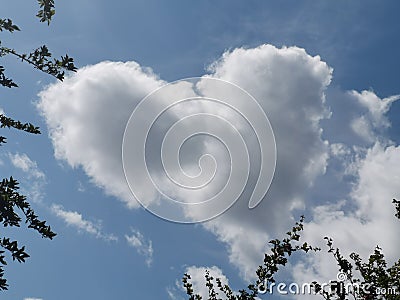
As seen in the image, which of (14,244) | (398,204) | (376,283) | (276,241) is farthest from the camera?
(398,204)

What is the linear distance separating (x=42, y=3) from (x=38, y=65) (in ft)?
5.96

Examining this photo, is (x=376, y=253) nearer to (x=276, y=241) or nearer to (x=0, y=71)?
(x=276, y=241)

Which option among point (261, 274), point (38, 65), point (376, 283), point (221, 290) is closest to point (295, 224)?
point (261, 274)

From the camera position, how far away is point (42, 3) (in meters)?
11.9

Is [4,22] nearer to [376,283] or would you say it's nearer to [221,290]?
[221,290]

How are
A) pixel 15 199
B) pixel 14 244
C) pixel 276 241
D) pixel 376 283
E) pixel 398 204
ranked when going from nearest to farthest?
pixel 276 241, pixel 14 244, pixel 15 199, pixel 376 283, pixel 398 204

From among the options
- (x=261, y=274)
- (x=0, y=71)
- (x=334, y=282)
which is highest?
(x=0, y=71)

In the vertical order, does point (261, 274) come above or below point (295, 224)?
below

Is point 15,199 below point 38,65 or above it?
below

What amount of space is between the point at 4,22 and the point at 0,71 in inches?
58.0

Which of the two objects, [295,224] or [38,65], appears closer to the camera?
[295,224]

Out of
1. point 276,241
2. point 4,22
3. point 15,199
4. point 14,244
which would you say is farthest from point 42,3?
point 276,241

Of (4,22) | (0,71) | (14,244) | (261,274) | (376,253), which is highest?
(4,22)

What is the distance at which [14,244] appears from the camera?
11.7m
